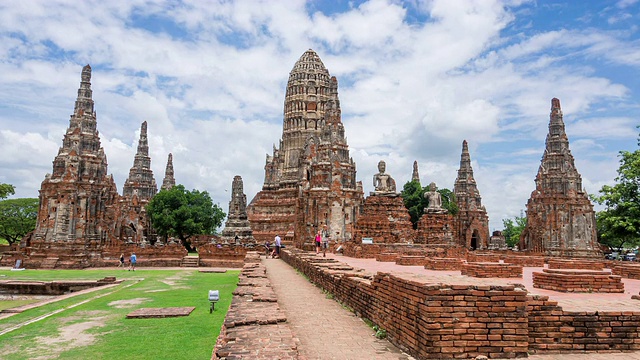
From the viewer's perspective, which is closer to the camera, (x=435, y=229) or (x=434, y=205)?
(x=435, y=229)

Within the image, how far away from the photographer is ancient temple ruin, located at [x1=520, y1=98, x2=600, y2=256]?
33.9 metres

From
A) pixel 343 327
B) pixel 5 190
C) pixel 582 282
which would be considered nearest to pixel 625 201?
pixel 582 282

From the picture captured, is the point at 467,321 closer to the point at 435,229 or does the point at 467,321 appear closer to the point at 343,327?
the point at 343,327

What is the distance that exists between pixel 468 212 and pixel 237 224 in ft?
79.7

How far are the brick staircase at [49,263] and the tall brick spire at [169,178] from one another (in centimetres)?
3215

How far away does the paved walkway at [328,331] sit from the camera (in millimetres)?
6114

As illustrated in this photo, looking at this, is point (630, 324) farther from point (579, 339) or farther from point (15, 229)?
point (15, 229)

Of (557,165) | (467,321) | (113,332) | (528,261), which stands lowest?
(113,332)

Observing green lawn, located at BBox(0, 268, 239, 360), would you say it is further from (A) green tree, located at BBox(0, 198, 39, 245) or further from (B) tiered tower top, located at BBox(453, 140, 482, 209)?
(A) green tree, located at BBox(0, 198, 39, 245)

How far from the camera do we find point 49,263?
3206 cm

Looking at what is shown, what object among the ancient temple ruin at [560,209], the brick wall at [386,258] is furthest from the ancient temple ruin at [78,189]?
the ancient temple ruin at [560,209]

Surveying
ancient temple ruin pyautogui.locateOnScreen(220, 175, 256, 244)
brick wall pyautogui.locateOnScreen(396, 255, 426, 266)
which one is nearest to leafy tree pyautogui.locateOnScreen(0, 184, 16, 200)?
ancient temple ruin pyautogui.locateOnScreen(220, 175, 256, 244)

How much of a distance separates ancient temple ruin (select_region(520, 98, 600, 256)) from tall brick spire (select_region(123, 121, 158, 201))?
43.0m

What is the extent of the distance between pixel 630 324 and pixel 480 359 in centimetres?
241
